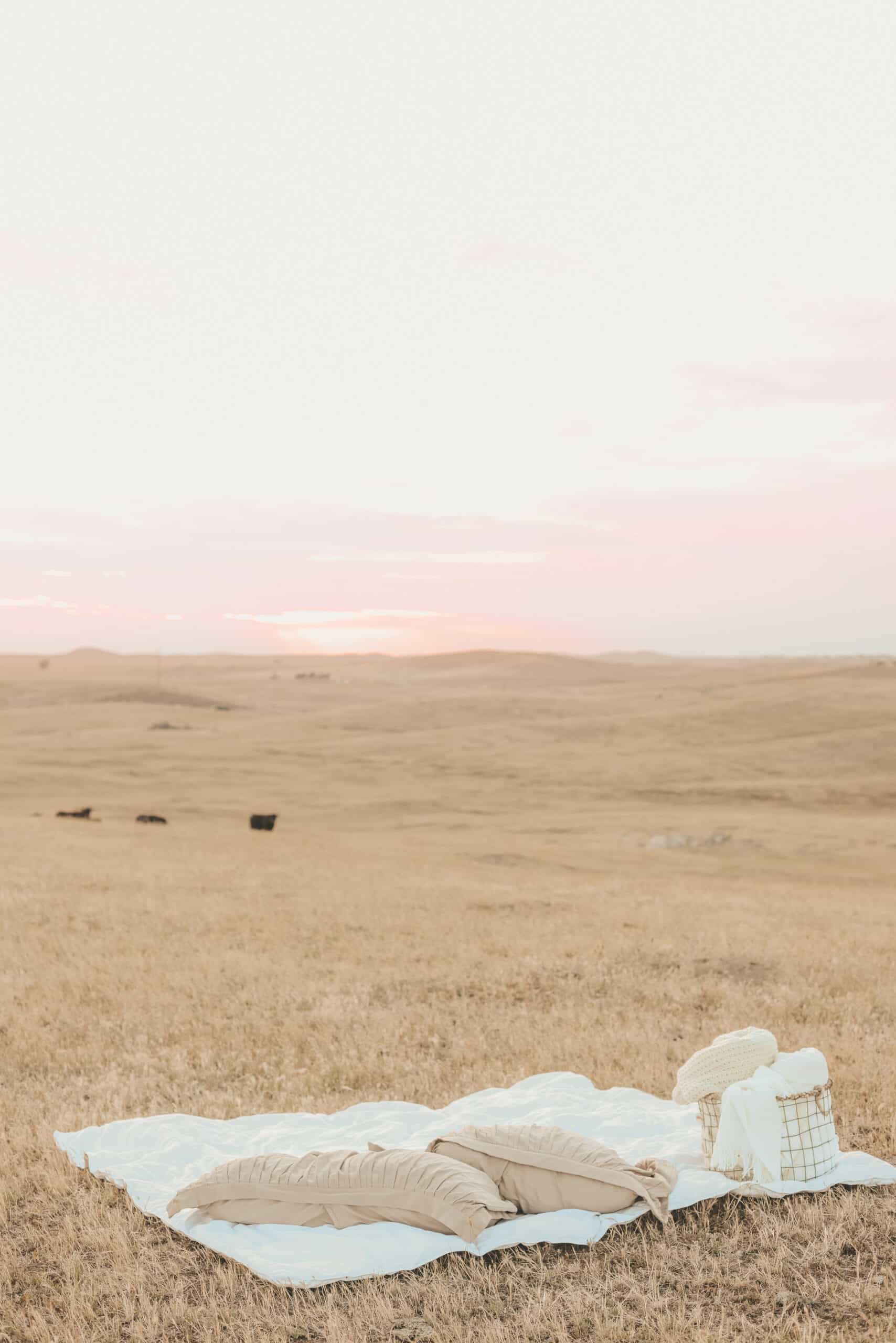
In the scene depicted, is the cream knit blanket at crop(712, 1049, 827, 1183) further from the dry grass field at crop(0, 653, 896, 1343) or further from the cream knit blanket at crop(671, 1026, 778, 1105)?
the dry grass field at crop(0, 653, 896, 1343)

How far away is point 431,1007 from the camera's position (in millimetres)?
12070

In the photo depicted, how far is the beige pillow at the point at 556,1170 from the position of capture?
20.7 feet

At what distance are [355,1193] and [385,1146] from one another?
1181 millimetres

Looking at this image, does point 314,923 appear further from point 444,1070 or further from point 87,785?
point 87,785

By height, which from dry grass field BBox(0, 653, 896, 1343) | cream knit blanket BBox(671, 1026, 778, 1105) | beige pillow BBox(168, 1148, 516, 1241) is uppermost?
cream knit blanket BBox(671, 1026, 778, 1105)

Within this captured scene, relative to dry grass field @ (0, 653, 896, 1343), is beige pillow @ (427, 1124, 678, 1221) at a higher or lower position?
higher

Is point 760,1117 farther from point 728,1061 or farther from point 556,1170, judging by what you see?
point 556,1170

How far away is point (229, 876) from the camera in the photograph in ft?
72.7

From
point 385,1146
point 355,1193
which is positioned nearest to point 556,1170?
point 355,1193

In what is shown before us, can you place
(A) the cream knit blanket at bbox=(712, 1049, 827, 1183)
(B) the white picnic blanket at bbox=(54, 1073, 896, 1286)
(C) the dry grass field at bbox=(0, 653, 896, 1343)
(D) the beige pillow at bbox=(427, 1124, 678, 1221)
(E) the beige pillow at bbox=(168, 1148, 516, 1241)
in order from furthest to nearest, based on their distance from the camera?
(A) the cream knit blanket at bbox=(712, 1049, 827, 1183) < (D) the beige pillow at bbox=(427, 1124, 678, 1221) < (E) the beige pillow at bbox=(168, 1148, 516, 1241) < (B) the white picnic blanket at bbox=(54, 1073, 896, 1286) < (C) the dry grass field at bbox=(0, 653, 896, 1343)

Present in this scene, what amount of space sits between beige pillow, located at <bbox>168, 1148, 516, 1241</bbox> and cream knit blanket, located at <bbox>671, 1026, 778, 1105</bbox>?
1564 mm

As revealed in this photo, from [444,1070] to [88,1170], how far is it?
3531 millimetres

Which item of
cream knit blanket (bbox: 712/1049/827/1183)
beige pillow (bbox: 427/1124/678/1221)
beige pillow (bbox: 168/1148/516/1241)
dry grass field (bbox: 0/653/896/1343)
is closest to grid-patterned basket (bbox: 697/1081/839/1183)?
cream knit blanket (bbox: 712/1049/827/1183)

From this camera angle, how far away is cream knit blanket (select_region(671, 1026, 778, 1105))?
6.91 metres
